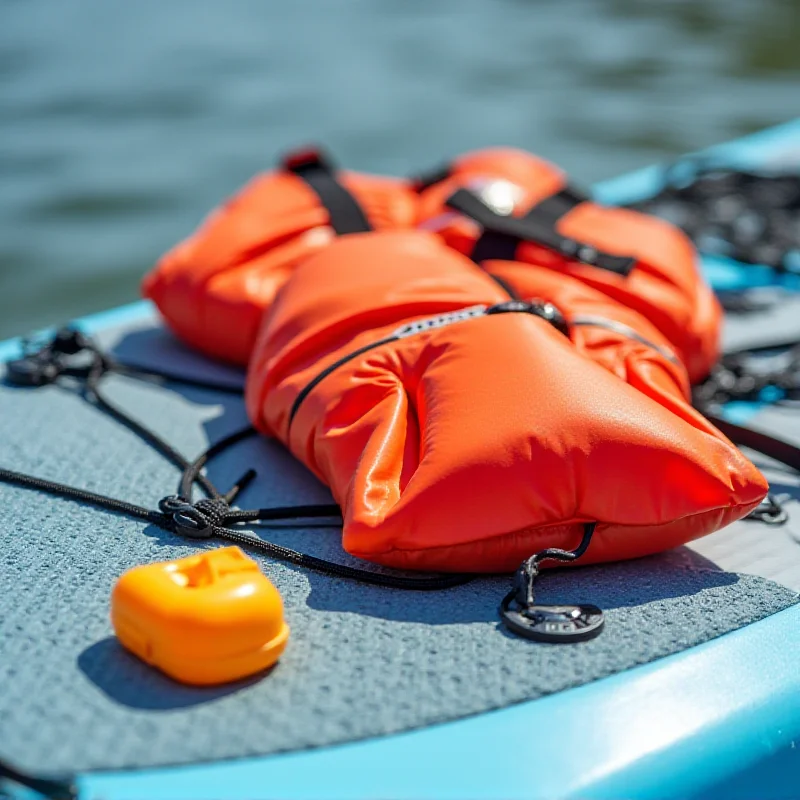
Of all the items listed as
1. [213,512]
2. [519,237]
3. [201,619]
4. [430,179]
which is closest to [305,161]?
[430,179]

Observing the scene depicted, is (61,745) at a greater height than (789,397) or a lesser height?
greater

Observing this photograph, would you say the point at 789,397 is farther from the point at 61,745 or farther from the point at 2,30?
the point at 2,30

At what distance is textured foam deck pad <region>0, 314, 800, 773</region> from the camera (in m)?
1.03

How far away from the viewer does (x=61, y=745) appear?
100cm

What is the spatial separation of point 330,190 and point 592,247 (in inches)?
21.6

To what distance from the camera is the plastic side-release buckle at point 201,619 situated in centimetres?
105

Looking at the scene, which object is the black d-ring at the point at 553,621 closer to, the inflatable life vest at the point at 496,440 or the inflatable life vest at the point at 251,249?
the inflatable life vest at the point at 496,440

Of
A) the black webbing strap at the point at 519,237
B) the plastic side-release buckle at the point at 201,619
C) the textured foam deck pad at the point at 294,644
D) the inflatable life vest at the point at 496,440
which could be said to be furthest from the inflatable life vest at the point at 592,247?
the plastic side-release buckle at the point at 201,619

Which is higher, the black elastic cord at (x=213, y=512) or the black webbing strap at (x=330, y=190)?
the black webbing strap at (x=330, y=190)

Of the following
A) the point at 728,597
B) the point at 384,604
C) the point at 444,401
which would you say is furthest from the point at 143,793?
the point at 728,597

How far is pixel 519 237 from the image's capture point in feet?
6.45

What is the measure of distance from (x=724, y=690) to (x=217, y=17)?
23.8 ft

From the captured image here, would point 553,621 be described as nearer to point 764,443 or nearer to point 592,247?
point 764,443

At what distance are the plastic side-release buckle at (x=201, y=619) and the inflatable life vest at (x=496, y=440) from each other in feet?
0.62
